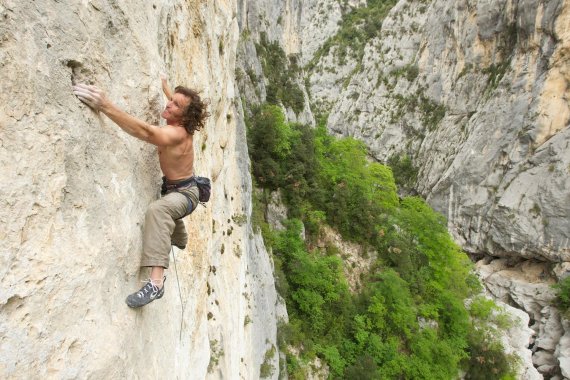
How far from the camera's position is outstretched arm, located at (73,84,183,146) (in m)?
2.67

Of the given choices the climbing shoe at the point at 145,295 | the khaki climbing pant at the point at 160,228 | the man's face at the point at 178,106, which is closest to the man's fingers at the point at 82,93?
the man's face at the point at 178,106

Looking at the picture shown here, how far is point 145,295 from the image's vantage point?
2.96 m

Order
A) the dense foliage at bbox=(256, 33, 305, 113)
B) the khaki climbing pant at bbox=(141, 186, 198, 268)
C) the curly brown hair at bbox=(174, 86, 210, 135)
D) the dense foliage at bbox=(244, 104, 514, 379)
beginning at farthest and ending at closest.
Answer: the dense foliage at bbox=(256, 33, 305, 113) → the dense foliage at bbox=(244, 104, 514, 379) → the curly brown hair at bbox=(174, 86, 210, 135) → the khaki climbing pant at bbox=(141, 186, 198, 268)

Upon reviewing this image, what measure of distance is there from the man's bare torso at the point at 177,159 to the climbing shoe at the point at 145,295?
104cm

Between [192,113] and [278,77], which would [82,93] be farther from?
[278,77]

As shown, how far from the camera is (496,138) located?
29766 mm

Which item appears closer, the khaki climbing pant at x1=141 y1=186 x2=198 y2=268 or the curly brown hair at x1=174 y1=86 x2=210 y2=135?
the khaki climbing pant at x1=141 y1=186 x2=198 y2=268

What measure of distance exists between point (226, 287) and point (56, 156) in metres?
6.56

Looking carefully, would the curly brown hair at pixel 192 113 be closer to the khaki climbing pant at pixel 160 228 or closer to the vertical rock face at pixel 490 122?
the khaki climbing pant at pixel 160 228

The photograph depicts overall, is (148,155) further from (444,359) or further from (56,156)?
(444,359)

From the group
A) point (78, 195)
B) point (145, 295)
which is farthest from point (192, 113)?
point (145, 295)

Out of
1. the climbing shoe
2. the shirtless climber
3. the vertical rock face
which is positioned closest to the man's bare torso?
the shirtless climber

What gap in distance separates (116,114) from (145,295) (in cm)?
153

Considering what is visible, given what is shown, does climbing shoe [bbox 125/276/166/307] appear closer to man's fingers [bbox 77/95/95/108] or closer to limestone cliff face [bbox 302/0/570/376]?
man's fingers [bbox 77/95/95/108]
